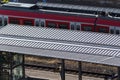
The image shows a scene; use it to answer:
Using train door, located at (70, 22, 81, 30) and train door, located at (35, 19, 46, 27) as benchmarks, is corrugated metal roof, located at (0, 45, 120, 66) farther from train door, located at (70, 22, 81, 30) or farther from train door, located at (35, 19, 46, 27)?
train door, located at (35, 19, 46, 27)

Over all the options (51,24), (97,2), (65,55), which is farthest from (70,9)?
(65,55)

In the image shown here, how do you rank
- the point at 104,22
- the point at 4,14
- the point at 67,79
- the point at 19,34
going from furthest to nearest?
the point at 4,14
the point at 104,22
the point at 19,34
the point at 67,79

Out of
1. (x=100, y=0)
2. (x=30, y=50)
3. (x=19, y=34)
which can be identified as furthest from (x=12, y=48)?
(x=100, y=0)

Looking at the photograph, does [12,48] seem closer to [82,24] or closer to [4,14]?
[82,24]

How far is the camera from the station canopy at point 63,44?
2283cm

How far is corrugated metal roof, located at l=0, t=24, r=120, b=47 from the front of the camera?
83.1 feet

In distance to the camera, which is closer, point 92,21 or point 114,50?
point 114,50

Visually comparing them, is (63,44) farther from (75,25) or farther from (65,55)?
(75,25)

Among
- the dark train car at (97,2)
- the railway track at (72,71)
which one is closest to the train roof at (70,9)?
the dark train car at (97,2)

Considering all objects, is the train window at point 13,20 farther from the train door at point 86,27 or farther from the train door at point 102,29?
the train door at point 102,29

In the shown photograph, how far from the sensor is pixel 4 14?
1469 inches

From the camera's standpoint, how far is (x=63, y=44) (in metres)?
24.6

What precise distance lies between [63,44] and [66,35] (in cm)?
209

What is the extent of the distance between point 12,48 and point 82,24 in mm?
11043
